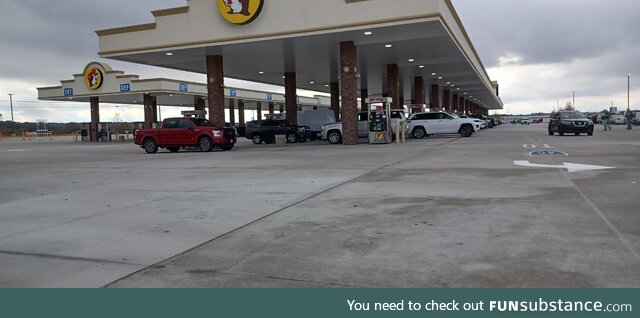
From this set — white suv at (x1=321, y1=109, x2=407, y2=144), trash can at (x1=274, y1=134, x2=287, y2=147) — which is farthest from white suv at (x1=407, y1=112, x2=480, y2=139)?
trash can at (x1=274, y1=134, x2=287, y2=147)

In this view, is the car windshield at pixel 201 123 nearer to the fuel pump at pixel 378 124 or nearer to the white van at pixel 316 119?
the fuel pump at pixel 378 124

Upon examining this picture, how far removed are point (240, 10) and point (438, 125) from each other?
1555cm

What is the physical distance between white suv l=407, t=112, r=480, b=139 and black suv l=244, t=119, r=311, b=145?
7.42m

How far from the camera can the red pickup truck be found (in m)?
24.5

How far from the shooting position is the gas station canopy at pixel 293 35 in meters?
22.6

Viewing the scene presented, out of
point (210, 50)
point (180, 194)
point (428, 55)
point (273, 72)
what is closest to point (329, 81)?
point (273, 72)

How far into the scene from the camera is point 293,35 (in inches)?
955

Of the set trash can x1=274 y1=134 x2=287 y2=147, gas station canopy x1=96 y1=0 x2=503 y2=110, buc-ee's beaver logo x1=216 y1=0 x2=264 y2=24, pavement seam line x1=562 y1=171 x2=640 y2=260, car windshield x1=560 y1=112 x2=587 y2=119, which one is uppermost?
buc-ee's beaver logo x1=216 y1=0 x2=264 y2=24

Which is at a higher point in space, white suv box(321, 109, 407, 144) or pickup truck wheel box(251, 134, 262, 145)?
white suv box(321, 109, 407, 144)

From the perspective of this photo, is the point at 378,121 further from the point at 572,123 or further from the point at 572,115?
the point at 572,115

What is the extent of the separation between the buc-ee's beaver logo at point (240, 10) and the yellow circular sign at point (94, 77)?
29003mm

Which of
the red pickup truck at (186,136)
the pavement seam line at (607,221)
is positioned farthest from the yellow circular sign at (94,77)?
the pavement seam line at (607,221)

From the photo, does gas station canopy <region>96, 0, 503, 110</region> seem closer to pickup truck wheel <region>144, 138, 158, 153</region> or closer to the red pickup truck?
the red pickup truck

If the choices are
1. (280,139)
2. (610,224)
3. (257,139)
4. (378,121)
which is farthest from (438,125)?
(610,224)
